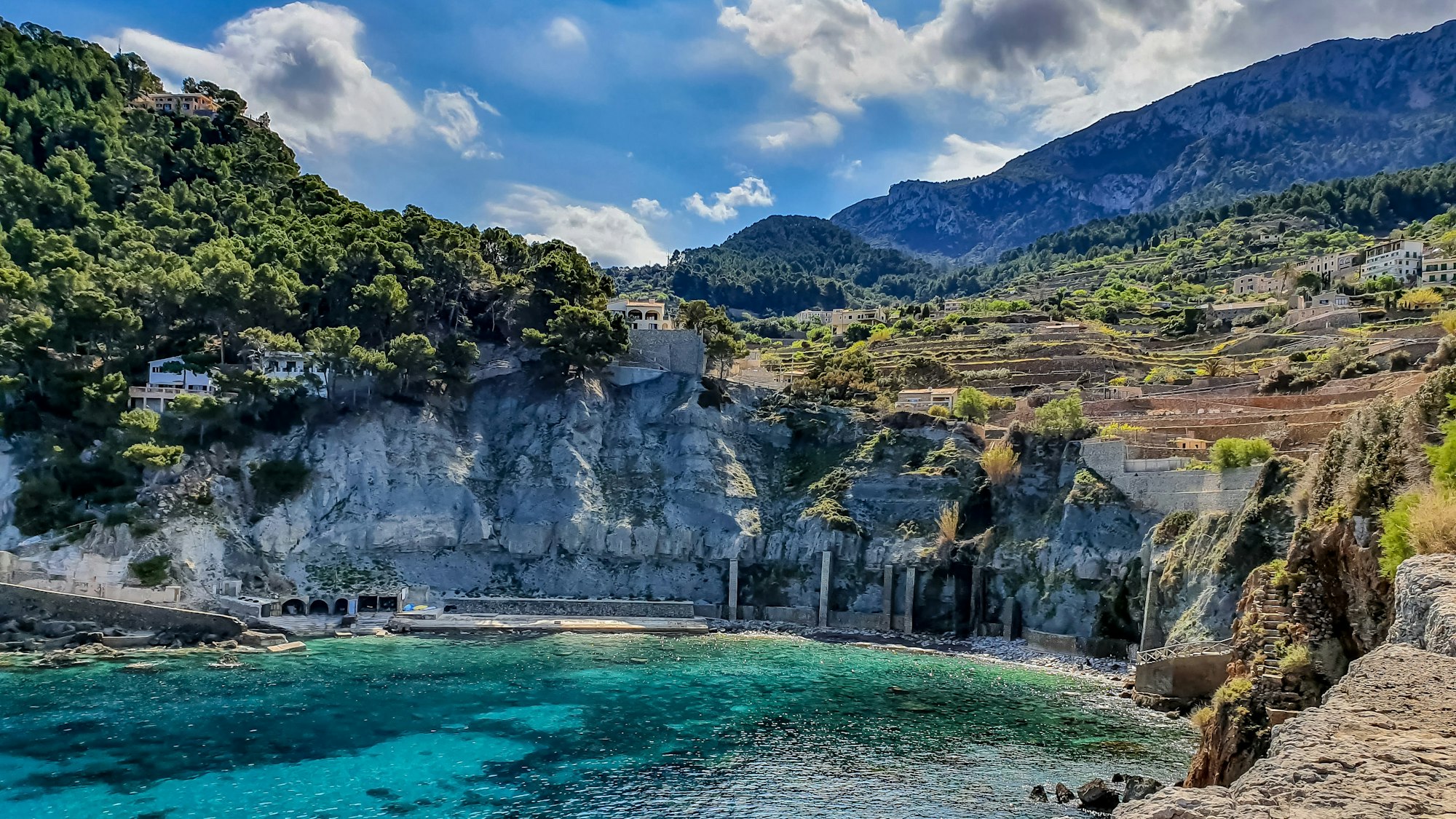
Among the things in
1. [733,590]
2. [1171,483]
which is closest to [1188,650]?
[1171,483]

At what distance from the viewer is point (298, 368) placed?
59250 mm

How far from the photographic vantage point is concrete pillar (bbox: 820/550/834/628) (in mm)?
55219

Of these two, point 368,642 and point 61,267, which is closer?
point 368,642

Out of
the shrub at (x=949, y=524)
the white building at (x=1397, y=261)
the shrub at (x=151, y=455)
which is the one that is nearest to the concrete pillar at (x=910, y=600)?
the shrub at (x=949, y=524)

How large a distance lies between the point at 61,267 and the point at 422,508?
2417 centimetres

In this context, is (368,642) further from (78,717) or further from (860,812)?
(860,812)

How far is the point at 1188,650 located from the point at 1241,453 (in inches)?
411

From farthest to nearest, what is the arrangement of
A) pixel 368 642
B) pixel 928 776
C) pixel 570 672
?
pixel 368 642
pixel 570 672
pixel 928 776

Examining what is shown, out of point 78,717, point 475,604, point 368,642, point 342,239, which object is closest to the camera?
point 78,717

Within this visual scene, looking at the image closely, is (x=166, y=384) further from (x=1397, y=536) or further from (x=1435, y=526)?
(x=1435, y=526)

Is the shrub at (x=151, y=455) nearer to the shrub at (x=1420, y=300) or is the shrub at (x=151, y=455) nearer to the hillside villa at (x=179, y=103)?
the hillside villa at (x=179, y=103)

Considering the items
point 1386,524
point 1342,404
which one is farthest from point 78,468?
point 1342,404

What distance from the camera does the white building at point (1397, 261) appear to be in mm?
91250

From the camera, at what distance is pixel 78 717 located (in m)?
30.3
